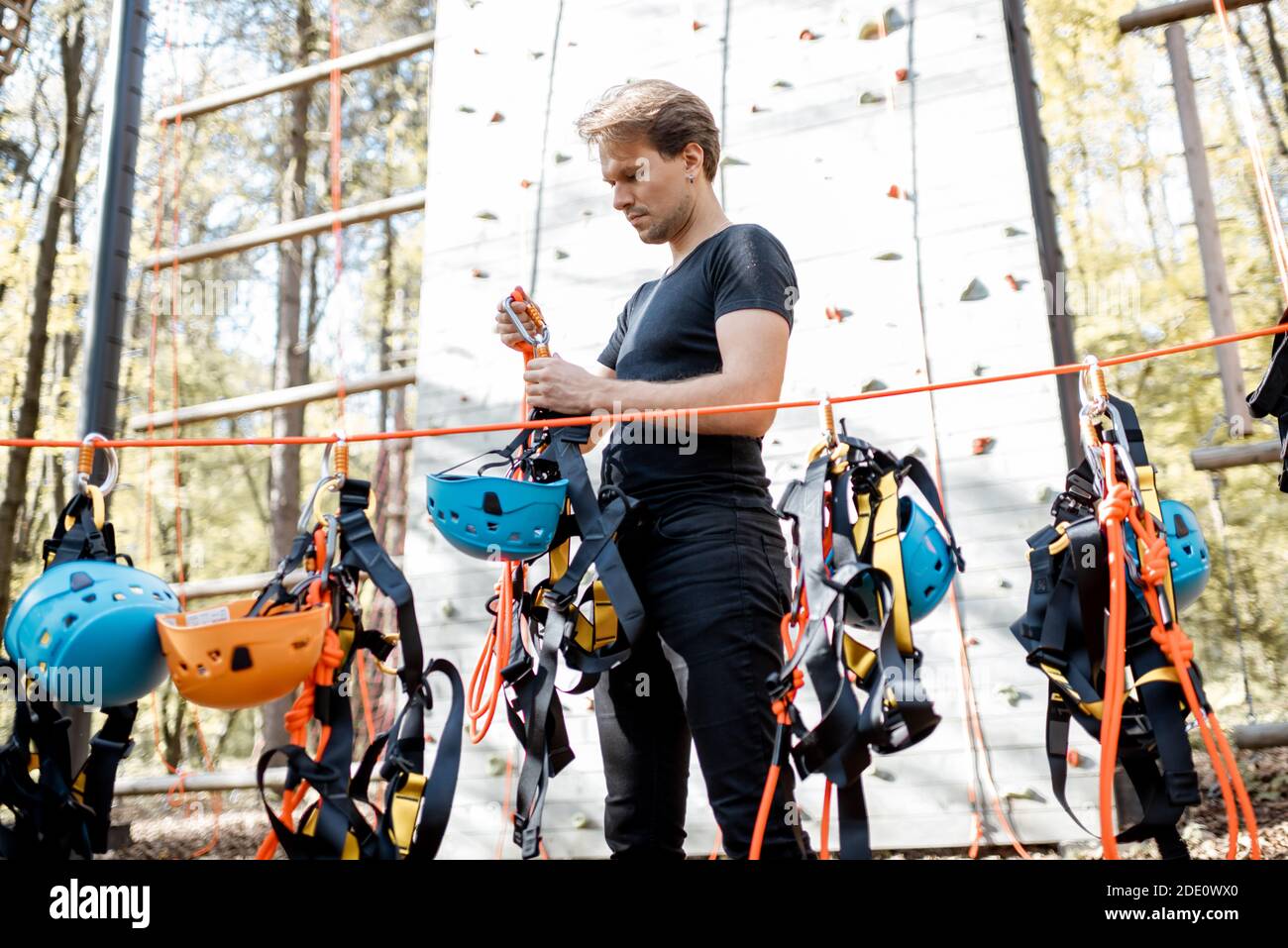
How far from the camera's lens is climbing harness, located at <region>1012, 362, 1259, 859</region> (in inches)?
62.4

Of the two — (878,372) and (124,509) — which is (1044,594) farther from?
(124,509)

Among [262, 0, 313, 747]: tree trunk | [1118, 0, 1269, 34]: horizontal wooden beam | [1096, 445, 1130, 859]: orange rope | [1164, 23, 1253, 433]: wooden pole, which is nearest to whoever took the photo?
[1096, 445, 1130, 859]: orange rope

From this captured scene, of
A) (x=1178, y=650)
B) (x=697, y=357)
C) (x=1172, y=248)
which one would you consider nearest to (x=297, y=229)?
(x=697, y=357)

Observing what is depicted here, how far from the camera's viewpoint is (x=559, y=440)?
2037 mm

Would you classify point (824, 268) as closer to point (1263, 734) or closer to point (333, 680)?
point (1263, 734)

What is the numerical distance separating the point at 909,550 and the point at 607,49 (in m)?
3.32

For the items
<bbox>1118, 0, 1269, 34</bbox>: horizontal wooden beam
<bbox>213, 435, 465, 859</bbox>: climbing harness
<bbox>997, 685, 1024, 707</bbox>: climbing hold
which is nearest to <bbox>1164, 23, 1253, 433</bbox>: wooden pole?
<bbox>1118, 0, 1269, 34</bbox>: horizontal wooden beam

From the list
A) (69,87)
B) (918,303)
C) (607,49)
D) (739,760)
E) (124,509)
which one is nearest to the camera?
(739,760)

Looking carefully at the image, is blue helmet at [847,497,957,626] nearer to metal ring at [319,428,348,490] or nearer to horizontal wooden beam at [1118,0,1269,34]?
metal ring at [319,428,348,490]

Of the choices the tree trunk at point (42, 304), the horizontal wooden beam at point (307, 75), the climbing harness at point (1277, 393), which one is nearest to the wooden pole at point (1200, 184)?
the climbing harness at point (1277, 393)

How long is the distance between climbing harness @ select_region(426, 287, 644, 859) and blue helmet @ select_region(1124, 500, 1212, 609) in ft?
2.97

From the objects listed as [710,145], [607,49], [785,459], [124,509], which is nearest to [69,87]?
[124,509]

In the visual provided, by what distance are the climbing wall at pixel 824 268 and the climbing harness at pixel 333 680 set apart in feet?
6.84

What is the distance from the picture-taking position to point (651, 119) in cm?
199
